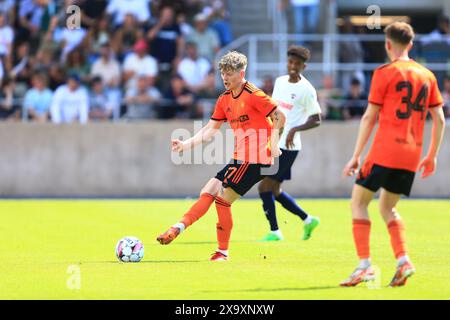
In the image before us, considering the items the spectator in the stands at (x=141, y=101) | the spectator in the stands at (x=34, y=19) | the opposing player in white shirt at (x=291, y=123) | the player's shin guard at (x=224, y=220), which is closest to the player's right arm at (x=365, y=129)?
the player's shin guard at (x=224, y=220)

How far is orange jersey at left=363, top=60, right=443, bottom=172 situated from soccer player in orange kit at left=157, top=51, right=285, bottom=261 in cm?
245

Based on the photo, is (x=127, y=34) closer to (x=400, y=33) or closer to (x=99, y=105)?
(x=99, y=105)

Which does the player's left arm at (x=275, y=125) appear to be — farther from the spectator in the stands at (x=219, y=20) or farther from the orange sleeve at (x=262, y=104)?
the spectator in the stands at (x=219, y=20)

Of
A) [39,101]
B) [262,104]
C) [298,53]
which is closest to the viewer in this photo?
[262,104]

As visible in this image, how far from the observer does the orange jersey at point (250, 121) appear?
11578 mm

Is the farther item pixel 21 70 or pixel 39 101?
pixel 21 70

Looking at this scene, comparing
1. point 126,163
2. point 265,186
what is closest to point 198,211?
point 265,186

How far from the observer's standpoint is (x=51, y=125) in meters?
23.1

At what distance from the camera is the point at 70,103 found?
2350cm

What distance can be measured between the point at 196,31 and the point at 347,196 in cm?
541

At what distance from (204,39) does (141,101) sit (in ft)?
8.24

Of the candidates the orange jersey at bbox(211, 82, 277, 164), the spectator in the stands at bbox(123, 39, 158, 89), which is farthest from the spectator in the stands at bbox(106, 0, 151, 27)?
the orange jersey at bbox(211, 82, 277, 164)

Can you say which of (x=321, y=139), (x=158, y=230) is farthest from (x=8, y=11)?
(x=158, y=230)

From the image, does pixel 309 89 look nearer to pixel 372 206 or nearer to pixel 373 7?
pixel 372 206
